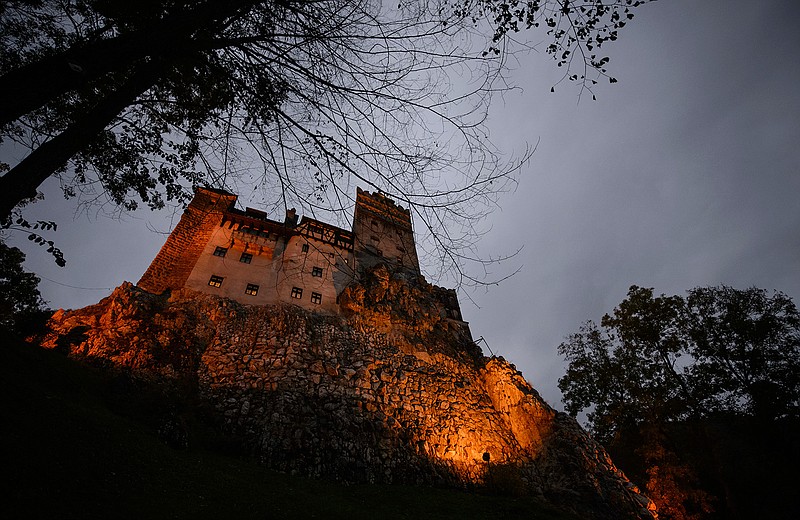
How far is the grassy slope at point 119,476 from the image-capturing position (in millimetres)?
5484

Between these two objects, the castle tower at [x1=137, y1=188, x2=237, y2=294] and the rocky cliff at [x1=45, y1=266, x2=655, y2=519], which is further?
the castle tower at [x1=137, y1=188, x2=237, y2=294]

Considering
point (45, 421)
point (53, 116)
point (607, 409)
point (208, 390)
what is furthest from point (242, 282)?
point (607, 409)

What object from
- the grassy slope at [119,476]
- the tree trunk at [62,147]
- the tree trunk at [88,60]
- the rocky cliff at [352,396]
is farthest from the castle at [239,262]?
the tree trunk at [88,60]

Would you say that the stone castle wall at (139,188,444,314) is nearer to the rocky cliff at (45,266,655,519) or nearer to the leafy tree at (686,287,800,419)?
the rocky cliff at (45,266,655,519)

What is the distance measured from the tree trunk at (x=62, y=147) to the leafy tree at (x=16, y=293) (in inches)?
660

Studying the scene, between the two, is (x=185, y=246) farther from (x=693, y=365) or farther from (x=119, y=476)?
(x=693, y=365)

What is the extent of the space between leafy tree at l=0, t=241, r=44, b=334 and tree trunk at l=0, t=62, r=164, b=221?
16.8 m

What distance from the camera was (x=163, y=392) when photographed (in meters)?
12.9

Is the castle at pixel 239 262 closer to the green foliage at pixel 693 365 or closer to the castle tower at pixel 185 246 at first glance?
the castle tower at pixel 185 246

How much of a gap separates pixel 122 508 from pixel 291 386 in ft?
32.6

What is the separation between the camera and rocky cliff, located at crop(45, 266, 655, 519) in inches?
539

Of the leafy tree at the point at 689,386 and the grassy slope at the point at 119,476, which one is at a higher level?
the leafy tree at the point at 689,386

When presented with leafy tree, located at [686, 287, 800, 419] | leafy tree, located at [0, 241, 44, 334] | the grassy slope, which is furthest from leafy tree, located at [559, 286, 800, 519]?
leafy tree, located at [0, 241, 44, 334]

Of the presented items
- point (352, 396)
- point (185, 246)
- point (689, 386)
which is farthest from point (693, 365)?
point (185, 246)
